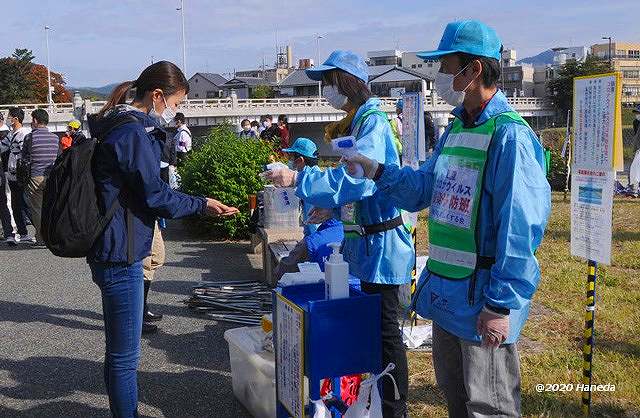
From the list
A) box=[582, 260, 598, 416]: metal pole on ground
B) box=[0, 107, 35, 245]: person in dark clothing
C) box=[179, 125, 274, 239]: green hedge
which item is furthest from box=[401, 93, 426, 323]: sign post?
box=[0, 107, 35, 245]: person in dark clothing

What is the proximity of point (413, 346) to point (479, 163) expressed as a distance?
8.60 feet

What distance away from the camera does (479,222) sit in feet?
7.41

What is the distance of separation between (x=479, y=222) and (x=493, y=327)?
37cm

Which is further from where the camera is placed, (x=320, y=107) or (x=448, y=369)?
(x=320, y=107)

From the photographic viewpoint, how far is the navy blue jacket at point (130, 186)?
2807mm

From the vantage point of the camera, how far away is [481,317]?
2209 mm

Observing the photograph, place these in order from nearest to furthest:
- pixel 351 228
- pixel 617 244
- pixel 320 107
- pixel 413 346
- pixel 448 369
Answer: pixel 448 369 → pixel 351 228 → pixel 413 346 → pixel 617 244 → pixel 320 107

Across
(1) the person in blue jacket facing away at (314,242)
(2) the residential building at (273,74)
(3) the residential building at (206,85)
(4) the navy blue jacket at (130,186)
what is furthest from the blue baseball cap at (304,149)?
(2) the residential building at (273,74)

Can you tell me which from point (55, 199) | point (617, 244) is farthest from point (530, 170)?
point (617, 244)

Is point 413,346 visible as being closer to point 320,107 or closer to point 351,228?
point 351,228

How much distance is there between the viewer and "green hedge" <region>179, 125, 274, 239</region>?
29.0ft

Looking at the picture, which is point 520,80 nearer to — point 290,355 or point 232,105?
point 232,105

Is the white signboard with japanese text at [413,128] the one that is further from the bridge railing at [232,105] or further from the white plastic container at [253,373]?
the bridge railing at [232,105]

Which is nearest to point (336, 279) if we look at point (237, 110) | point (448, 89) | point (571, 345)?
point (448, 89)
